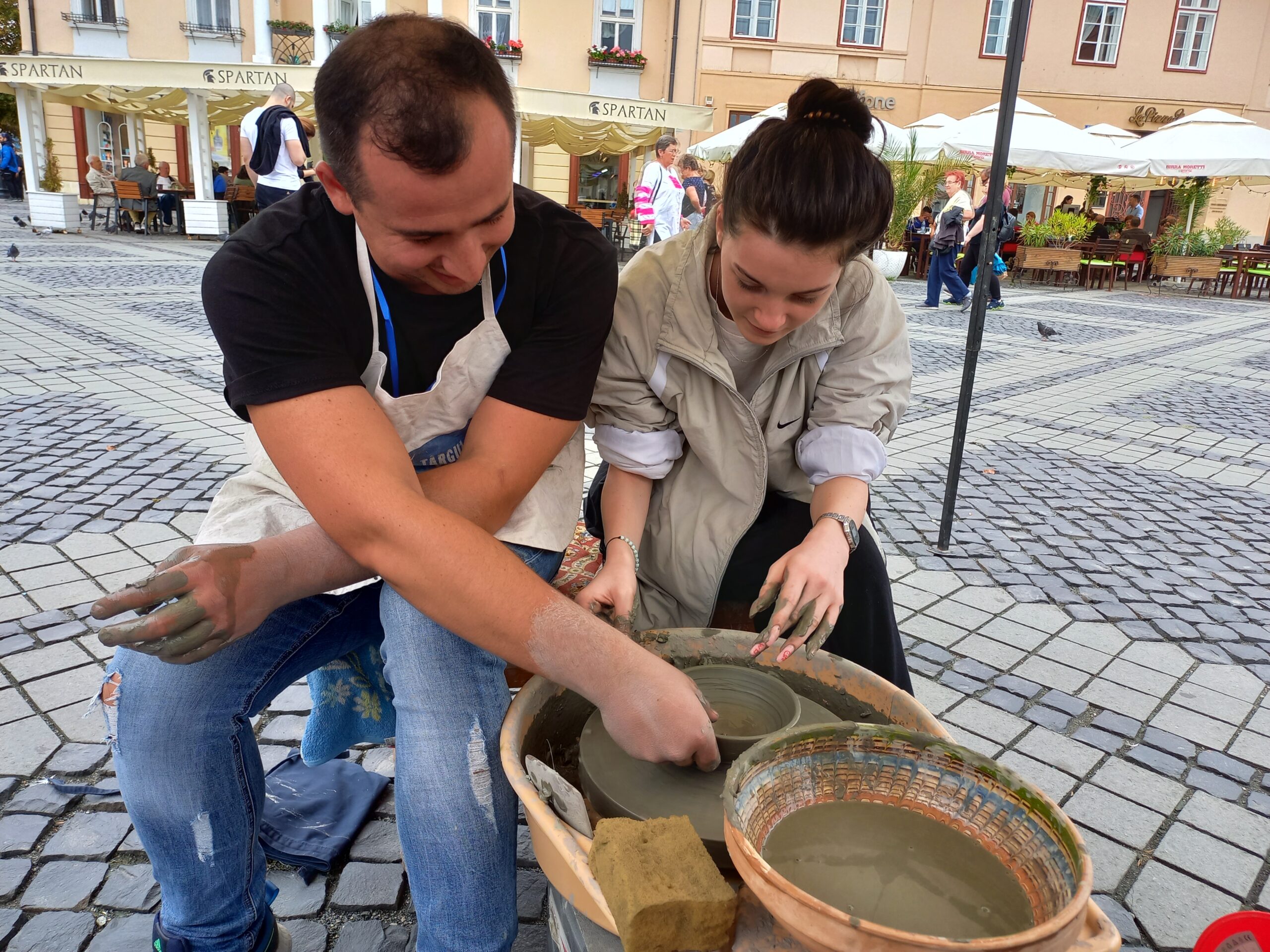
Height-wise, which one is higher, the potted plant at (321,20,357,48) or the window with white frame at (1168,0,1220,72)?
the window with white frame at (1168,0,1220,72)

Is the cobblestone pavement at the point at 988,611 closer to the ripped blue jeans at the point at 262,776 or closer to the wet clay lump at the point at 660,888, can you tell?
the ripped blue jeans at the point at 262,776

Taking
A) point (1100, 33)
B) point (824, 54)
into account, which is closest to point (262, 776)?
point (824, 54)

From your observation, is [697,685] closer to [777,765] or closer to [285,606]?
[777,765]

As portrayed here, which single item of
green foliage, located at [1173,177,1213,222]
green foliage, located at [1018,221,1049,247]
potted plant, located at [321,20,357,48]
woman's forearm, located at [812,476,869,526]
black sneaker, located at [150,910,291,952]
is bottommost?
black sneaker, located at [150,910,291,952]

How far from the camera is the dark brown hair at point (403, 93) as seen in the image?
3.67ft

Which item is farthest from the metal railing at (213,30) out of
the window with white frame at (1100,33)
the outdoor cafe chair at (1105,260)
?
the window with white frame at (1100,33)

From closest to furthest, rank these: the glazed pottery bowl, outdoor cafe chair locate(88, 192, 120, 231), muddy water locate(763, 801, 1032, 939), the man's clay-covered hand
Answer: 1. muddy water locate(763, 801, 1032, 939)
2. the man's clay-covered hand
3. the glazed pottery bowl
4. outdoor cafe chair locate(88, 192, 120, 231)

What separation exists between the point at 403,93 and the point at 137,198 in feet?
54.3

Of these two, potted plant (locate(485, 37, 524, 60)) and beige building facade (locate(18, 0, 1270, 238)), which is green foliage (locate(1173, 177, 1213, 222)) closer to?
beige building facade (locate(18, 0, 1270, 238))

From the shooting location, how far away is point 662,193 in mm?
10125

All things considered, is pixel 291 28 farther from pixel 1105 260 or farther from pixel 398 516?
pixel 398 516

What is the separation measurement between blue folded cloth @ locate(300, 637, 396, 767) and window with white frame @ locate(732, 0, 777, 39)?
2093cm

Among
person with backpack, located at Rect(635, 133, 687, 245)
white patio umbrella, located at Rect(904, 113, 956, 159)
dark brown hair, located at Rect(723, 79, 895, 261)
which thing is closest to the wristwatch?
dark brown hair, located at Rect(723, 79, 895, 261)

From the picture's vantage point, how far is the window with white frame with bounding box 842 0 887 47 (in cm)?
1958
